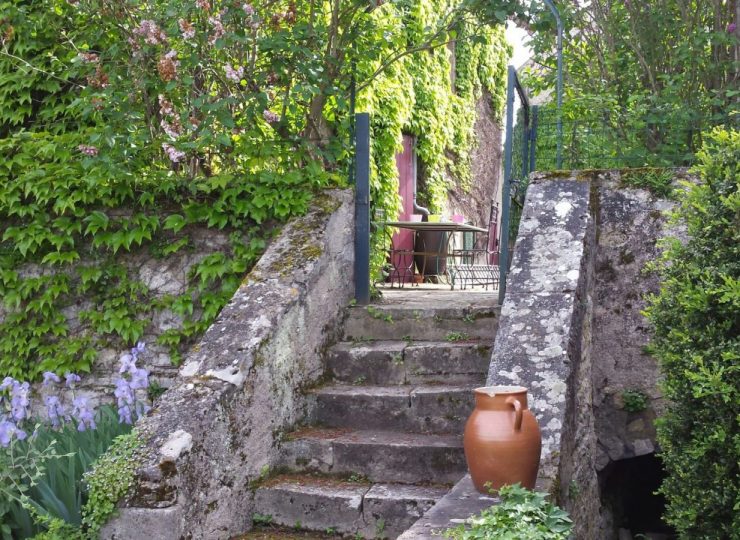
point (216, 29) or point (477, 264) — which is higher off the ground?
point (216, 29)

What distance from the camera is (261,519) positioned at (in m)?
3.78

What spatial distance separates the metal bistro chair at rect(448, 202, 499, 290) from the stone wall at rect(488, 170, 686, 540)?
319cm

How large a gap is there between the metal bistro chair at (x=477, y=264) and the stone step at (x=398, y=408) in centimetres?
356

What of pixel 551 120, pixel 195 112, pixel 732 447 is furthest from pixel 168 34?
pixel 732 447

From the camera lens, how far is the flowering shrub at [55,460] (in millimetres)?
3381

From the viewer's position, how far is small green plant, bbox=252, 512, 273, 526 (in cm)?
377

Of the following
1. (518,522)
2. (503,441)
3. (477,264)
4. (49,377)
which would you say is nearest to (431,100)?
(477,264)

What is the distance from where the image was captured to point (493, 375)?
3.54 meters

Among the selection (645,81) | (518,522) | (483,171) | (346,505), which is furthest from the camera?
(483,171)

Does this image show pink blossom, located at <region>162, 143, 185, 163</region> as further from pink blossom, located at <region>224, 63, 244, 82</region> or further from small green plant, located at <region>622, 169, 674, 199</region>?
small green plant, located at <region>622, 169, 674, 199</region>

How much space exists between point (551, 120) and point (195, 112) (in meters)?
2.65

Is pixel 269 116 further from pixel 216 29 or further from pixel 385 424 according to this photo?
pixel 385 424

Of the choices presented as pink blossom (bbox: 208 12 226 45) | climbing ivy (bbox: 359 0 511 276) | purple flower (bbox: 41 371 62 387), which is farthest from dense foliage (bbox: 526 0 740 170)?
purple flower (bbox: 41 371 62 387)

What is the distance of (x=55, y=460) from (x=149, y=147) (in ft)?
7.87
